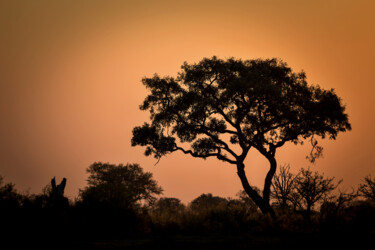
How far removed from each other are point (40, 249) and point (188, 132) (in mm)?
17274

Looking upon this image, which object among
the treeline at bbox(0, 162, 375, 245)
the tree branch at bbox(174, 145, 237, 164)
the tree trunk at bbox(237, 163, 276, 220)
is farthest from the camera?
the tree branch at bbox(174, 145, 237, 164)

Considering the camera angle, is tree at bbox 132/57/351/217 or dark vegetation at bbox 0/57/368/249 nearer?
dark vegetation at bbox 0/57/368/249

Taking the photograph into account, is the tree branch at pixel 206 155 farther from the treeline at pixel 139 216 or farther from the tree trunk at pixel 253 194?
the treeline at pixel 139 216

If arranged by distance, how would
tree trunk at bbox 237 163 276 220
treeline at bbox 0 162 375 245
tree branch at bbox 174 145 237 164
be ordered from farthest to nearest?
tree branch at bbox 174 145 237 164
tree trunk at bbox 237 163 276 220
treeline at bbox 0 162 375 245

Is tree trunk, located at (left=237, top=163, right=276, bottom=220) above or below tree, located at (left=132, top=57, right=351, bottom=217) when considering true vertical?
below

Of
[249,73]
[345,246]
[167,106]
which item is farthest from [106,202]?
[249,73]

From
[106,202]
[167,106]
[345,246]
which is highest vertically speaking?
[167,106]

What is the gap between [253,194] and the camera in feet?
77.6

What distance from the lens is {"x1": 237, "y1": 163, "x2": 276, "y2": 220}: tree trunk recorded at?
22698mm

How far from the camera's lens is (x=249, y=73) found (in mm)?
22984

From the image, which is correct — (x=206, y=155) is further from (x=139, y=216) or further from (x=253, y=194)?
(x=139, y=216)

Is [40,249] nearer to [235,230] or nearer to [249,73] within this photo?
[235,230]

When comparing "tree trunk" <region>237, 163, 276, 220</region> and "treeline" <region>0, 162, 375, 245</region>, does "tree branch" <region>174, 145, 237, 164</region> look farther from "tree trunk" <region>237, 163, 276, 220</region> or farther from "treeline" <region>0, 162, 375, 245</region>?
"treeline" <region>0, 162, 375, 245</region>

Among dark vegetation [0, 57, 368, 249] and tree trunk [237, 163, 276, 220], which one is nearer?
dark vegetation [0, 57, 368, 249]
